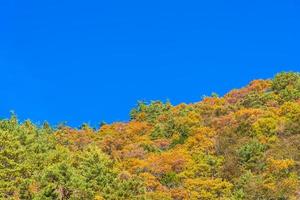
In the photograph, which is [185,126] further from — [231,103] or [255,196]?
[255,196]

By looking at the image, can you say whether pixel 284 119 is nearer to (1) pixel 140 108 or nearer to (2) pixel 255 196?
(2) pixel 255 196

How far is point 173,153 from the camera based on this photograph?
84.6m

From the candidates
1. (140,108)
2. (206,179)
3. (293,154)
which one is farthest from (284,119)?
(140,108)

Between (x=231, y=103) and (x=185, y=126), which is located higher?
(x=231, y=103)

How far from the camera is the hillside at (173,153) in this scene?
5209cm

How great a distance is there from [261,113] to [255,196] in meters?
25.5

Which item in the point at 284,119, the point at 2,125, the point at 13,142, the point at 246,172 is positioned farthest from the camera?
the point at 284,119

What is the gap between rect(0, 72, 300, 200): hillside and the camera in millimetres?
52094

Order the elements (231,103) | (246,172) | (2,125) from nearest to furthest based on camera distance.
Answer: (2,125) < (246,172) < (231,103)

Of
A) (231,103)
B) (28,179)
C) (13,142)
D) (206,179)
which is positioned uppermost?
(231,103)

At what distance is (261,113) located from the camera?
298 feet

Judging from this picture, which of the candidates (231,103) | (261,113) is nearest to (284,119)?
(261,113)

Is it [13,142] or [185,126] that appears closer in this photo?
[13,142]

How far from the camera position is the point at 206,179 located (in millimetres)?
74250
